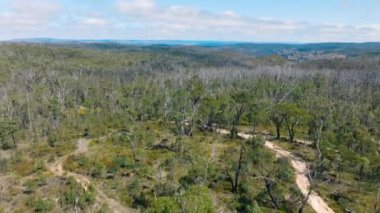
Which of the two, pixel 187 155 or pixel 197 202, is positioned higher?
pixel 197 202

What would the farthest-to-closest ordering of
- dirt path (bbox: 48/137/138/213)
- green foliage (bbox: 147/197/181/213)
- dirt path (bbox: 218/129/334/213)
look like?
dirt path (bbox: 218/129/334/213), dirt path (bbox: 48/137/138/213), green foliage (bbox: 147/197/181/213)

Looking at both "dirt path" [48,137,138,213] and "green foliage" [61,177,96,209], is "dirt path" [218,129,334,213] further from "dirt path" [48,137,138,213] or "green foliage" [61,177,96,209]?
"green foliage" [61,177,96,209]

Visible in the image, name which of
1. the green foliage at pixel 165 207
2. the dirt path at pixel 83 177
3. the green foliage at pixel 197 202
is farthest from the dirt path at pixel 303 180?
the green foliage at pixel 165 207

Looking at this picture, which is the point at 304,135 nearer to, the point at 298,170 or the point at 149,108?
the point at 298,170

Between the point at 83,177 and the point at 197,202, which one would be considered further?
the point at 83,177

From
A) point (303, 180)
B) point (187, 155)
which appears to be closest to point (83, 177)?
point (187, 155)

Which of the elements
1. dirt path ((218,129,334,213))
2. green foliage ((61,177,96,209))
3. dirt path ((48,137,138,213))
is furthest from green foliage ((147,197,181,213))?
dirt path ((218,129,334,213))

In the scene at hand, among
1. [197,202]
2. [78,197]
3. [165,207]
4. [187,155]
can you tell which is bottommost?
[187,155]

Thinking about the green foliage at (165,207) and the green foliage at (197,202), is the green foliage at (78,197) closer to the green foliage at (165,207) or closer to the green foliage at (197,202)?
the green foliage at (165,207)

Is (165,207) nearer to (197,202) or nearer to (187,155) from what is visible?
(197,202)

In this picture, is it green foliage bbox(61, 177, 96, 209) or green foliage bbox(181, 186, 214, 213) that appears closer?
green foliage bbox(181, 186, 214, 213)
